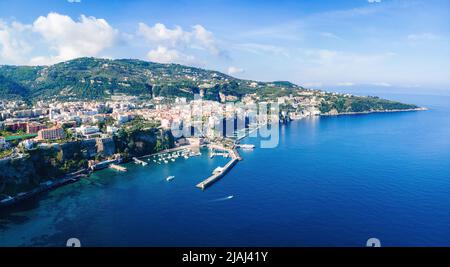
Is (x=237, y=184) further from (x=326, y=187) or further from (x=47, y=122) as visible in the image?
(x=47, y=122)

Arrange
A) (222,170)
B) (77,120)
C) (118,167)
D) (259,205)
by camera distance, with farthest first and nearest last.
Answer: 1. (77,120)
2. (118,167)
3. (222,170)
4. (259,205)

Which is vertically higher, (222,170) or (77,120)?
(77,120)

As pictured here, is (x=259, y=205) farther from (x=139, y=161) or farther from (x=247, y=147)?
(x=247, y=147)

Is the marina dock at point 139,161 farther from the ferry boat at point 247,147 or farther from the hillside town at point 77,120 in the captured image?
the ferry boat at point 247,147

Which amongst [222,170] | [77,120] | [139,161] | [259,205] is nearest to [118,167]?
[139,161]

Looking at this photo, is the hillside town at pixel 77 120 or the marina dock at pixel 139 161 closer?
the hillside town at pixel 77 120

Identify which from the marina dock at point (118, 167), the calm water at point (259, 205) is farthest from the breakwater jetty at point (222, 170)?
the marina dock at point (118, 167)
